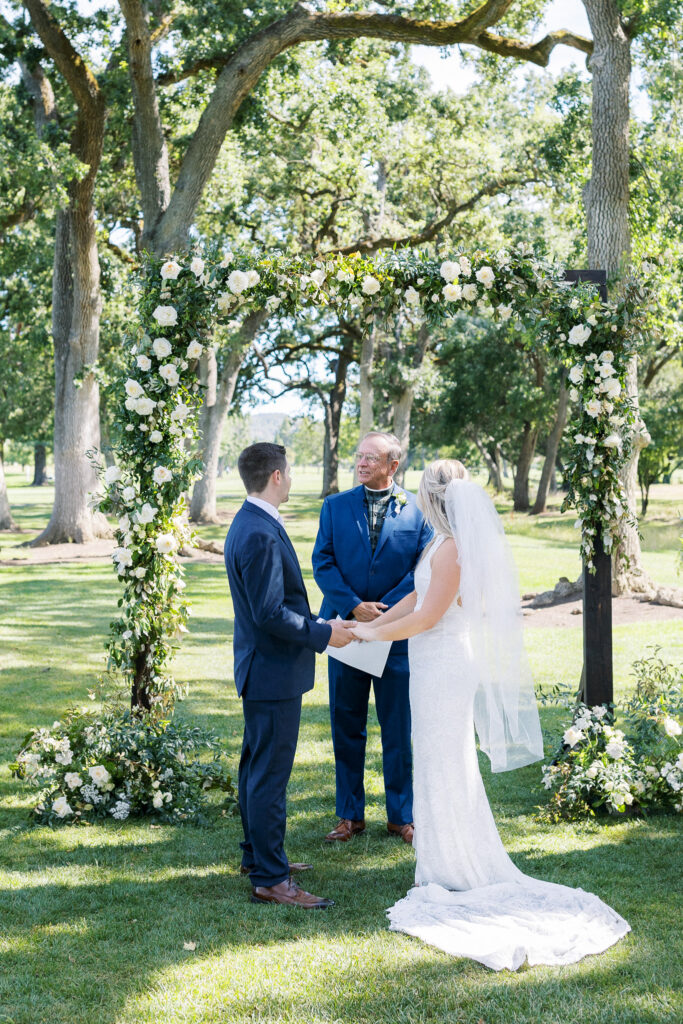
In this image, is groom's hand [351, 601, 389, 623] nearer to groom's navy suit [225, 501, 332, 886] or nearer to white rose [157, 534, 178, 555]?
groom's navy suit [225, 501, 332, 886]

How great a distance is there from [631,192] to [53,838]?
14358 millimetres

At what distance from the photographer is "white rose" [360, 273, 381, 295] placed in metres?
6.30

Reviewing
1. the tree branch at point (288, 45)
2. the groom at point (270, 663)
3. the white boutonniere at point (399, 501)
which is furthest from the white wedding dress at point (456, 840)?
the tree branch at point (288, 45)

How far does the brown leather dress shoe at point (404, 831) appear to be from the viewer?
570 centimetres

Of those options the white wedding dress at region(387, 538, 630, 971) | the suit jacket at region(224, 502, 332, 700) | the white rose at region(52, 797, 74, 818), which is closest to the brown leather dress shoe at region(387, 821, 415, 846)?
the white wedding dress at region(387, 538, 630, 971)

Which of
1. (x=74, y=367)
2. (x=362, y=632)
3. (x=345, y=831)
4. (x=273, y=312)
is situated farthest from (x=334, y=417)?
(x=362, y=632)

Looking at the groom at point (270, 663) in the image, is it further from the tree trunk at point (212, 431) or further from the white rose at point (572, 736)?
the tree trunk at point (212, 431)

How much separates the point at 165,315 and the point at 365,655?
2.63 metres

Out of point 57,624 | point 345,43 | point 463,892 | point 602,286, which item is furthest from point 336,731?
point 345,43

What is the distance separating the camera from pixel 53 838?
573cm

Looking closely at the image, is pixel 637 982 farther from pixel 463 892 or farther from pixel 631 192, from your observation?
pixel 631 192

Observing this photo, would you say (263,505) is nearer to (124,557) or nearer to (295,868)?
(124,557)

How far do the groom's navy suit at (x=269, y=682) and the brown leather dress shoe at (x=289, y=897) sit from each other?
0.04 m

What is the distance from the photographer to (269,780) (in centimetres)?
481
